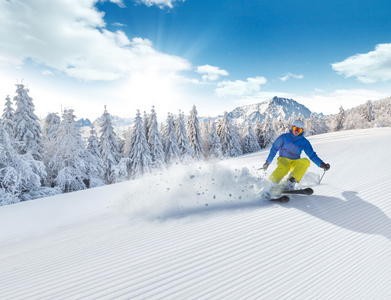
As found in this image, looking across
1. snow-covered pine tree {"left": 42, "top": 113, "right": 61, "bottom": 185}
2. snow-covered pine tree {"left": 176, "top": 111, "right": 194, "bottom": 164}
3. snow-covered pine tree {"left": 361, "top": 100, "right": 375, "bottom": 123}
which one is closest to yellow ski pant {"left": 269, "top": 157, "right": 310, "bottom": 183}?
snow-covered pine tree {"left": 42, "top": 113, "right": 61, "bottom": 185}

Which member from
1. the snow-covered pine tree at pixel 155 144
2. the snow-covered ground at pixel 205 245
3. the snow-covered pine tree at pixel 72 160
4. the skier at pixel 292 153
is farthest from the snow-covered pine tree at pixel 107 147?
the skier at pixel 292 153

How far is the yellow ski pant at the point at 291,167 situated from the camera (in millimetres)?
4675

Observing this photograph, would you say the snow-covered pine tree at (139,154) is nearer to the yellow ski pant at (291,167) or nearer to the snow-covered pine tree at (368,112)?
the yellow ski pant at (291,167)

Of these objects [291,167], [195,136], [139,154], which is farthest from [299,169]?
[195,136]

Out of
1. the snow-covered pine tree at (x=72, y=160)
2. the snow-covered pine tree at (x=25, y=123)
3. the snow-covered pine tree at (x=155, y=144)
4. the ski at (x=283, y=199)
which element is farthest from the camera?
the snow-covered pine tree at (x=155, y=144)

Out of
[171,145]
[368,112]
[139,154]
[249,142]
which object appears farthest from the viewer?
[368,112]

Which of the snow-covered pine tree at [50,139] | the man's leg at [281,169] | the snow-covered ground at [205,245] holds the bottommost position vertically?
the snow-covered ground at [205,245]

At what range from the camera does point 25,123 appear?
14.9 metres

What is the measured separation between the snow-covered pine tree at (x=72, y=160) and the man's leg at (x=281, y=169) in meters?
15.3

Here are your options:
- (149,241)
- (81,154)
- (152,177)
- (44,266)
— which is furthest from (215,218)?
(81,154)

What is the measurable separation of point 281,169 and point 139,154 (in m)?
20.6

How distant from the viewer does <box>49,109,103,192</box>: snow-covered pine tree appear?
52.3 feet

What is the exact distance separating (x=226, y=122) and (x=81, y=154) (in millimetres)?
28013

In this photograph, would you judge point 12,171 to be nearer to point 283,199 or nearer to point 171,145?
point 283,199
